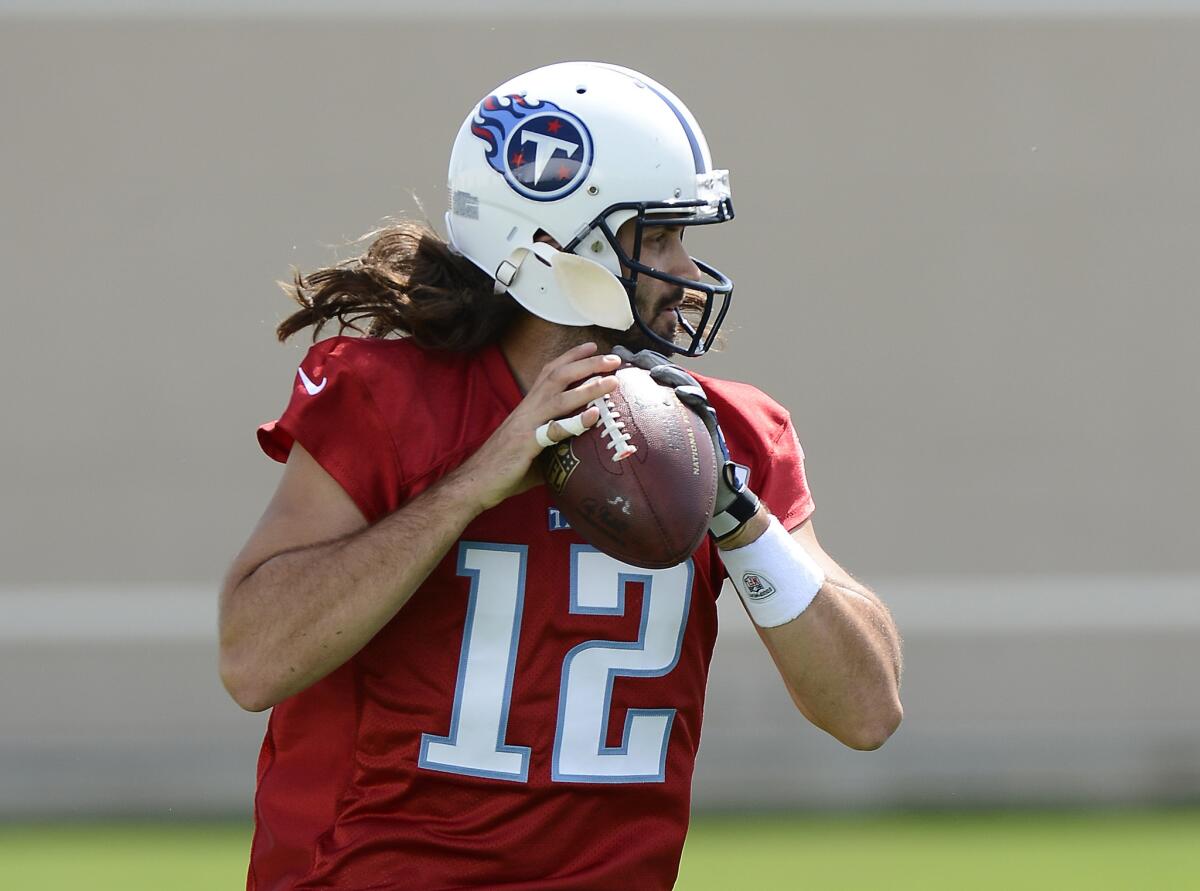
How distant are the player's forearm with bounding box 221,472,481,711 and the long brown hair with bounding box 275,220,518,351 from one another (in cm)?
43

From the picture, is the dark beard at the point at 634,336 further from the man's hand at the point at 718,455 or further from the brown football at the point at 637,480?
the brown football at the point at 637,480

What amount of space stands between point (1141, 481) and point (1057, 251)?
1.23m

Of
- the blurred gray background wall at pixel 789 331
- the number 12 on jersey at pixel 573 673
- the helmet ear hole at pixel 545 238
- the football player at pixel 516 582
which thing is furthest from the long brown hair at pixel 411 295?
the blurred gray background wall at pixel 789 331

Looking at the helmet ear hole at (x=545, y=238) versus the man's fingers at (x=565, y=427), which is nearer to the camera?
the man's fingers at (x=565, y=427)

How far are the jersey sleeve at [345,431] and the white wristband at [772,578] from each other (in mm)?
583

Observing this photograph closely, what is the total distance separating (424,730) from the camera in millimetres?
2857

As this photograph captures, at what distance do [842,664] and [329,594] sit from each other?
2.84ft

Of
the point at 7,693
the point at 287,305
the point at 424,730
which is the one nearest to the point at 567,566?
the point at 424,730

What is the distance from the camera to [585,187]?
120 inches

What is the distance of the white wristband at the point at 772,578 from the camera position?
2.88 meters

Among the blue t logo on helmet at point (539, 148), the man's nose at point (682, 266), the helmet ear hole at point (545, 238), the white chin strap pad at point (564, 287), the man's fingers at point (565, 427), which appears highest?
the blue t logo on helmet at point (539, 148)

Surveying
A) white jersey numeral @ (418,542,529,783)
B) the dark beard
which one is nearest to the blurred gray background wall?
the dark beard

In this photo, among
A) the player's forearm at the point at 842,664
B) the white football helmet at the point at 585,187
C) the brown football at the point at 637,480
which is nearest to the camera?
the brown football at the point at 637,480

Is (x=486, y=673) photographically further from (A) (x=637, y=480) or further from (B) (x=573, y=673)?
(A) (x=637, y=480)
